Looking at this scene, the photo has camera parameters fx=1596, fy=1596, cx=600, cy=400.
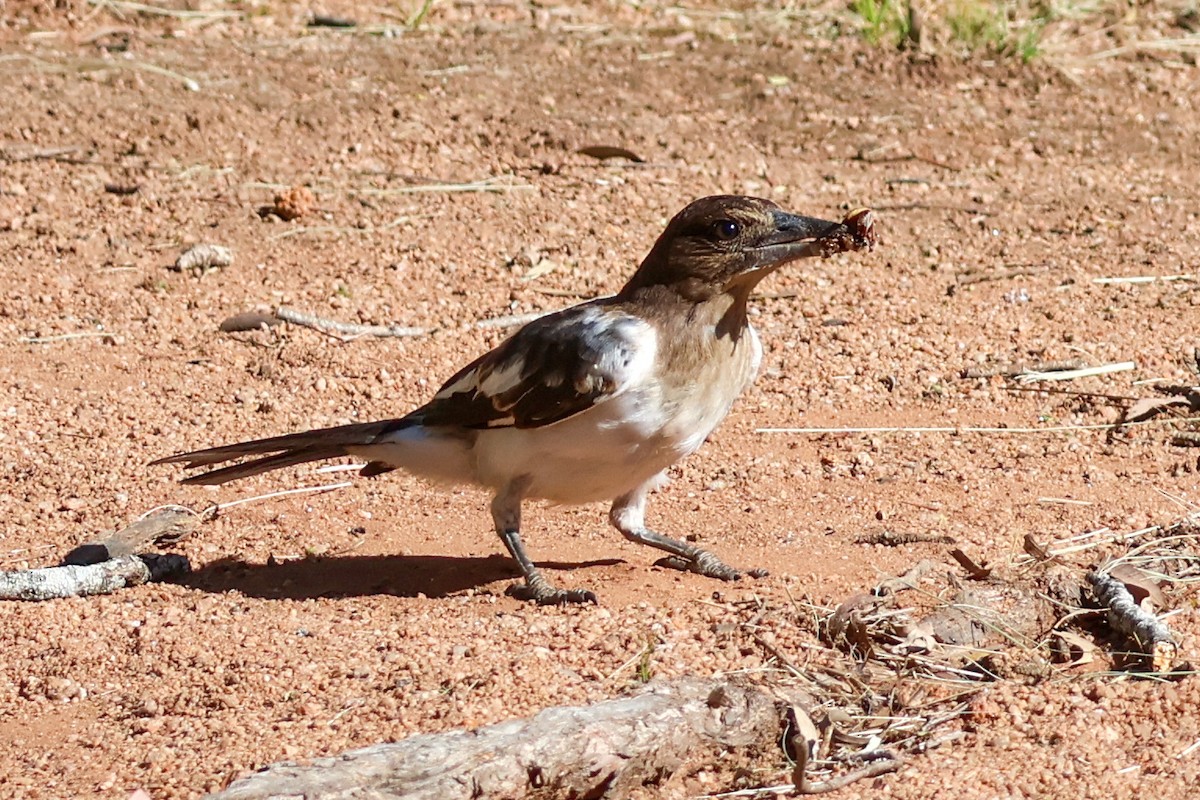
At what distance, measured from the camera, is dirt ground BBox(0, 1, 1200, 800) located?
447cm

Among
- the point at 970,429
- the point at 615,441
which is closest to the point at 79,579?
the point at 615,441

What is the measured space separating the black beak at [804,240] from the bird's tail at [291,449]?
1.47m

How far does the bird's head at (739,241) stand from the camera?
5285 mm

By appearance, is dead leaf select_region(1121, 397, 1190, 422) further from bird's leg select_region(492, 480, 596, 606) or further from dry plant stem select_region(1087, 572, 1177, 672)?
bird's leg select_region(492, 480, 596, 606)

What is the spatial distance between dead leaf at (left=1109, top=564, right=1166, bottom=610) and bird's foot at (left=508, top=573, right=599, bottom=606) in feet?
5.50

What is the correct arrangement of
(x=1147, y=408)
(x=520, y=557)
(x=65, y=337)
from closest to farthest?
(x=520, y=557) < (x=1147, y=408) < (x=65, y=337)

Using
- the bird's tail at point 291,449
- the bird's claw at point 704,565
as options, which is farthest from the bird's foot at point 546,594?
the bird's tail at point 291,449

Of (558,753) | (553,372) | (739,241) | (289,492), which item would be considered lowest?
(289,492)

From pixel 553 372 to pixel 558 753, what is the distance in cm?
176

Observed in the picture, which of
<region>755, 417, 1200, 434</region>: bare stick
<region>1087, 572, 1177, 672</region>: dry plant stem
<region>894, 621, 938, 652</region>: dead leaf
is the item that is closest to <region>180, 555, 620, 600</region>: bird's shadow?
<region>755, 417, 1200, 434</region>: bare stick

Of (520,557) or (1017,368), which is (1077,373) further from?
(520,557)

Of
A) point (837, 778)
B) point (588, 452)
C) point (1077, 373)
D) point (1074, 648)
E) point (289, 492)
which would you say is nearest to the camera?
point (837, 778)

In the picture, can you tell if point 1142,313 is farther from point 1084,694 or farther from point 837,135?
point 1084,694

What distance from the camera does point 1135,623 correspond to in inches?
181
